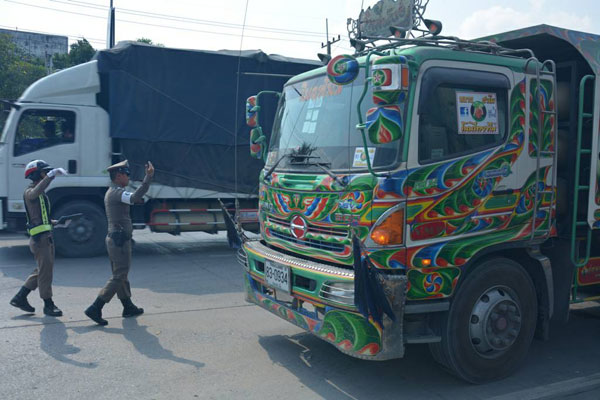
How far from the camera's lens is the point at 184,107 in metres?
10.2

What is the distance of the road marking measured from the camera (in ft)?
14.1

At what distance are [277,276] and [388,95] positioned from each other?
73.2 inches

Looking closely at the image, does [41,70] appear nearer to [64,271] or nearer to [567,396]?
[64,271]

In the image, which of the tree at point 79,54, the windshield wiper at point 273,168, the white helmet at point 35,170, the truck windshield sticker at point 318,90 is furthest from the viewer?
the tree at point 79,54

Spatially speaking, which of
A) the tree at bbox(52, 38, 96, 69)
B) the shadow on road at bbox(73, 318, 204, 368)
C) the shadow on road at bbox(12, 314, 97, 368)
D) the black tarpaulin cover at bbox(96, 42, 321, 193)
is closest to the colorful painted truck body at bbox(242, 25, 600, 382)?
the shadow on road at bbox(73, 318, 204, 368)

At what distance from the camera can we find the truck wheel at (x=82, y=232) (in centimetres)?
966

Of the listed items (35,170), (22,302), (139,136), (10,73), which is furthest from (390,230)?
(10,73)

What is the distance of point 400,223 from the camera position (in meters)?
4.09

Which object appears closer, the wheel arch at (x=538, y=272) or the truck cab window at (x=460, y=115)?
the truck cab window at (x=460, y=115)

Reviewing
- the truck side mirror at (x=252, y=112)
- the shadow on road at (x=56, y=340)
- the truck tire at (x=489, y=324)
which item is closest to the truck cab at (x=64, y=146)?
the shadow on road at (x=56, y=340)

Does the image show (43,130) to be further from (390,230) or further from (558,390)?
(558,390)

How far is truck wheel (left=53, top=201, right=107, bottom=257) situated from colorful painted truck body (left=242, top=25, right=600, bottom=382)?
17.8 feet

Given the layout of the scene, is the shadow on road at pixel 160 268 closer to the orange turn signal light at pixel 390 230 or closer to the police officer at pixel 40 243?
the police officer at pixel 40 243

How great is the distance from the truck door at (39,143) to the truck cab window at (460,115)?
7.19 m
